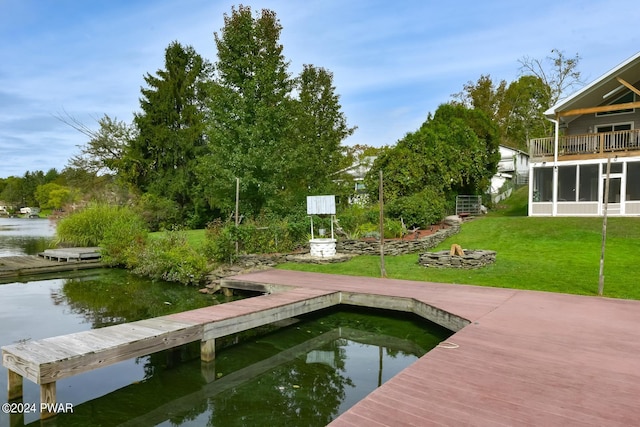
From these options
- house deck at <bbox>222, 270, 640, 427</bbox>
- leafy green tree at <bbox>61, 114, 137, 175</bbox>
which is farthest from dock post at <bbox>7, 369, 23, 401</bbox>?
leafy green tree at <bbox>61, 114, 137, 175</bbox>

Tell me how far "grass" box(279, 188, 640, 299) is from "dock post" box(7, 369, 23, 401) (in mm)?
7508

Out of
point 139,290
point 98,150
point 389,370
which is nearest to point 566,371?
point 389,370

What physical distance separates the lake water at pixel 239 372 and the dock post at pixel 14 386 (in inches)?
5.2

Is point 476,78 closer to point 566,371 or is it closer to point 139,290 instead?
point 139,290

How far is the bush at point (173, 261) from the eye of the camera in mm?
12594

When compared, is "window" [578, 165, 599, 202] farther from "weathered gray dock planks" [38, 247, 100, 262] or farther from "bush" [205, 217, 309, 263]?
"weathered gray dock planks" [38, 247, 100, 262]

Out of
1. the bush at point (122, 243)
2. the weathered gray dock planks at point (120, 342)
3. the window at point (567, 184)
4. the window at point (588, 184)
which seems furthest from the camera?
the window at point (567, 184)

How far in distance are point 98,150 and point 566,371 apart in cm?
3747

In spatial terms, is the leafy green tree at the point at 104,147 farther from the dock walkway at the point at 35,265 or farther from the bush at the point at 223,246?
the bush at the point at 223,246

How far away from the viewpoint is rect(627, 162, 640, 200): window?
61.6 feet

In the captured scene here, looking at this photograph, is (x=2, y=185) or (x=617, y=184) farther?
(x=2, y=185)

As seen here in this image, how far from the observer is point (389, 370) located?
5.87m

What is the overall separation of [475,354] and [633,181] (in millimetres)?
18914

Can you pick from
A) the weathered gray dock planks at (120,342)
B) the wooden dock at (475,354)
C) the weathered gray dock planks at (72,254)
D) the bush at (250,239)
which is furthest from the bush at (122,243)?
the weathered gray dock planks at (120,342)
